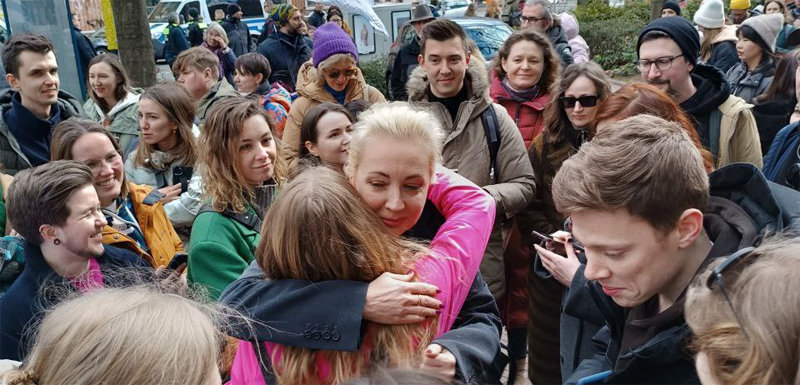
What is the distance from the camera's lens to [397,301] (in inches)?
67.6

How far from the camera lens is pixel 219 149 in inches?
117

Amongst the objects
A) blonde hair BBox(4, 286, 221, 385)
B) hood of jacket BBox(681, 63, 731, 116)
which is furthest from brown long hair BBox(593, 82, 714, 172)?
blonde hair BBox(4, 286, 221, 385)

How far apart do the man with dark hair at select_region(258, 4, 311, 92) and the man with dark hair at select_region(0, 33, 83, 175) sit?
4.35 metres

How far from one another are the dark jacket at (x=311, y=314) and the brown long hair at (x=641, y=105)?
1.33m

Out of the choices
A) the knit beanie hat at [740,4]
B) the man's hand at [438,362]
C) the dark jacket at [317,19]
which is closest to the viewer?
the man's hand at [438,362]

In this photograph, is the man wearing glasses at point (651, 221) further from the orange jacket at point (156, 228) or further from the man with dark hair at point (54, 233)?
the orange jacket at point (156, 228)

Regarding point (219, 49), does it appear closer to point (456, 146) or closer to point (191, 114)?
point (191, 114)

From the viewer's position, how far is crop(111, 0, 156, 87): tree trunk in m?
7.94

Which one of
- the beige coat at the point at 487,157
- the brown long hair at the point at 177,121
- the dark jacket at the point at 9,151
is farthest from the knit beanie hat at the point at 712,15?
the dark jacket at the point at 9,151

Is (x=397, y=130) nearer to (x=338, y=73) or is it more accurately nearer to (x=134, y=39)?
(x=338, y=73)

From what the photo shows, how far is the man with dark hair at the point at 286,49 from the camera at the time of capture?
9062mm

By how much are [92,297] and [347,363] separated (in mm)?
645

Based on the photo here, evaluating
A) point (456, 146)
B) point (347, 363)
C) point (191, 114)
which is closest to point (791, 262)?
point (347, 363)

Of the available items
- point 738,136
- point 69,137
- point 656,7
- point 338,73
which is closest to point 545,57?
point 338,73
